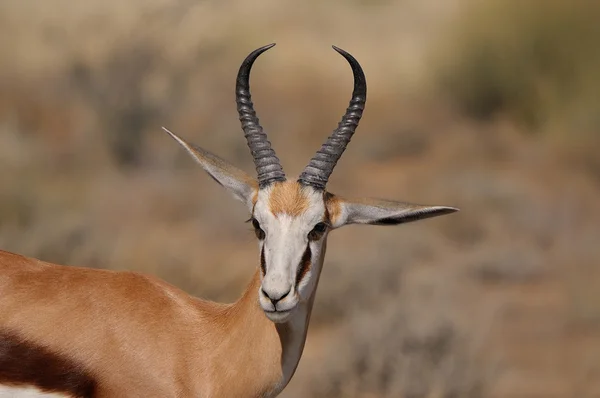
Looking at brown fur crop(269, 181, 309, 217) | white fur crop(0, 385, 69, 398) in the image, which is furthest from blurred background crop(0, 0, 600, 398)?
white fur crop(0, 385, 69, 398)

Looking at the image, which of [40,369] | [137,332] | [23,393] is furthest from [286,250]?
[23,393]

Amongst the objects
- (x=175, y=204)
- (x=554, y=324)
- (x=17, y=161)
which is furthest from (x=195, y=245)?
(x=554, y=324)

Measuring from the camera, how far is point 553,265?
14.9 m

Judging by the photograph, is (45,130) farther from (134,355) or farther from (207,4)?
(134,355)

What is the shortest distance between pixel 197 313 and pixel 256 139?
1127 mm

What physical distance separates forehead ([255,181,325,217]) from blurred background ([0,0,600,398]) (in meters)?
1.31

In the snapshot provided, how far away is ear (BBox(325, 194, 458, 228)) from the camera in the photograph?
625 cm

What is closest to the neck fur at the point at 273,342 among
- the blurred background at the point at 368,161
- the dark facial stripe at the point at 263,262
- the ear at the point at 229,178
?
the dark facial stripe at the point at 263,262

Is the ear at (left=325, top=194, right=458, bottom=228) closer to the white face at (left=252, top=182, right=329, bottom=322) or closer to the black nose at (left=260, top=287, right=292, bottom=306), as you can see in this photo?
the white face at (left=252, top=182, right=329, bottom=322)

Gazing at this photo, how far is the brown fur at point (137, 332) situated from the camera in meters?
5.95

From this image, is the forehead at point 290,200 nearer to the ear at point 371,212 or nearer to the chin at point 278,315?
the ear at point 371,212

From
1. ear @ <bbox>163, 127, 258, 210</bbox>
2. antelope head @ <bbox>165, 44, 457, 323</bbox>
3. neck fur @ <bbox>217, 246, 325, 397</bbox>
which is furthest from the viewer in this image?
ear @ <bbox>163, 127, 258, 210</bbox>

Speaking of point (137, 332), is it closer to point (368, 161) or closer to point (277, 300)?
point (277, 300)

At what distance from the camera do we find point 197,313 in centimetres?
645
